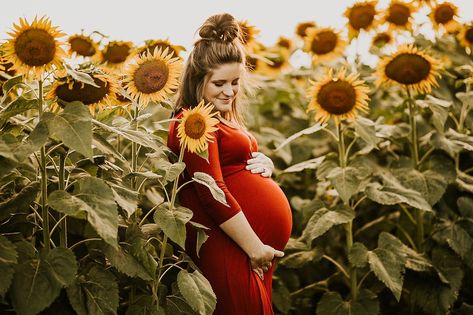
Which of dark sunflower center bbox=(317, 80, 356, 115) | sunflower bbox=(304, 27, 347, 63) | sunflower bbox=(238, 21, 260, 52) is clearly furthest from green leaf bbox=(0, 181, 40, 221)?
sunflower bbox=(304, 27, 347, 63)

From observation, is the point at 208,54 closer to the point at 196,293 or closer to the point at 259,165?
the point at 259,165

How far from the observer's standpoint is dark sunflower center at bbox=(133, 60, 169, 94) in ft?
8.15

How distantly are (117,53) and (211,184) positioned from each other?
3.51ft

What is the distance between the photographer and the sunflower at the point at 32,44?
83.7 inches

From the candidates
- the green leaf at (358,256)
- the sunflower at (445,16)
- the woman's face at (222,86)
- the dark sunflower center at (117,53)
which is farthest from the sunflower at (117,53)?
the sunflower at (445,16)

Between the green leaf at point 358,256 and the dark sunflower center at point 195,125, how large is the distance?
46.1 inches

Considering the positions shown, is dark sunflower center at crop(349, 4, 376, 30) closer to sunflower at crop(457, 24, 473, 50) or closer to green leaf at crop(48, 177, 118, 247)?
sunflower at crop(457, 24, 473, 50)

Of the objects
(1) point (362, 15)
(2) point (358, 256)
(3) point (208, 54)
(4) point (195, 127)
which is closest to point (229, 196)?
(4) point (195, 127)

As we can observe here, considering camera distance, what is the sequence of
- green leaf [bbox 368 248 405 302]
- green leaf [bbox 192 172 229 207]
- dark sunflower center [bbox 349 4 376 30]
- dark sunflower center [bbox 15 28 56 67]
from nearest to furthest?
dark sunflower center [bbox 15 28 56 67] → green leaf [bbox 192 172 229 207] → green leaf [bbox 368 248 405 302] → dark sunflower center [bbox 349 4 376 30]

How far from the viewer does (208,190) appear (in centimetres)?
254

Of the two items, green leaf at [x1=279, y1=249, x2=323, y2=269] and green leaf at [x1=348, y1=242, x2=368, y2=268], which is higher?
green leaf at [x1=348, y1=242, x2=368, y2=268]

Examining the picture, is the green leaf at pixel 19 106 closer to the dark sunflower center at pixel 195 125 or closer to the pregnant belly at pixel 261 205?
the dark sunflower center at pixel 195 125

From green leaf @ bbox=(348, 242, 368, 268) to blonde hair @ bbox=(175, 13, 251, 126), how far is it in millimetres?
1035

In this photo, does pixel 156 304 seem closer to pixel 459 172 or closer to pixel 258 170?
pixel 258 170
